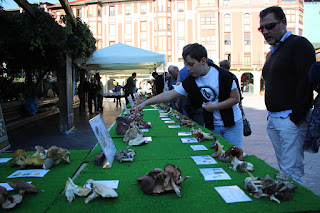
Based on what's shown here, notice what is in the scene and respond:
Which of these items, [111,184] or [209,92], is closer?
[111,184]

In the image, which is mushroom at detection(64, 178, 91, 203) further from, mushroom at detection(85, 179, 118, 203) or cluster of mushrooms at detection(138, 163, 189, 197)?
cluster of mushrooms at detection(138, 163, 189, 197)

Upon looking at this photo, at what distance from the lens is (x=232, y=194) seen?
1174 mm

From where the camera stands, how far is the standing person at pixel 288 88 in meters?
1.79

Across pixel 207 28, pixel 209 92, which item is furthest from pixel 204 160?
pixel 207 28

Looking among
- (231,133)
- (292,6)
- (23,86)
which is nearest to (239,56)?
(292,6)

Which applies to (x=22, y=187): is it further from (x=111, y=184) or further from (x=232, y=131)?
(x=232, y=131)

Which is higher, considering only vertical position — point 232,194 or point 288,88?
point 288,88

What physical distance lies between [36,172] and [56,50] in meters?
5.29

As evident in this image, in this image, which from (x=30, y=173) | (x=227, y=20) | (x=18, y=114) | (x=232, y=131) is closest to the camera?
(x=30, y=173)

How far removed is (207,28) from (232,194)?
3669 centimetres

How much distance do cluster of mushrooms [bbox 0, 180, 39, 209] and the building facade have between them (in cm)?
3457

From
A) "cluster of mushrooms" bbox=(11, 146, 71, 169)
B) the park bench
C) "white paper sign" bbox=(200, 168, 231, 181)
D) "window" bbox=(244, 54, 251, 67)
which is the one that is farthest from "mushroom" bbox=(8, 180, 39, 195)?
"window" bbox=(244, 54, 251, 67)

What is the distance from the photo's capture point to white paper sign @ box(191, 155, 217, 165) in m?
1.66

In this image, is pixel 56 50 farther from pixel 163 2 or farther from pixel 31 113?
pixel 163 2
